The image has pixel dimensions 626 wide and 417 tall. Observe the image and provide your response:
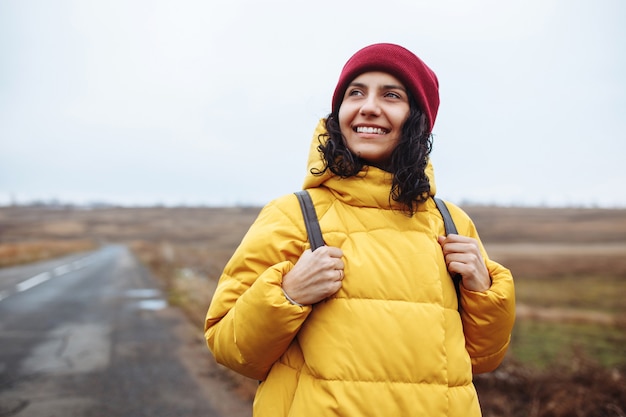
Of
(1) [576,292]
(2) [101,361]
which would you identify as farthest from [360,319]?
(1) [576,292]

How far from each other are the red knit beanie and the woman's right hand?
65cm

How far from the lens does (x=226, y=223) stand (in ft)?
284

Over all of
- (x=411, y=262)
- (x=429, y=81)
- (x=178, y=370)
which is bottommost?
(x=178, y=370)

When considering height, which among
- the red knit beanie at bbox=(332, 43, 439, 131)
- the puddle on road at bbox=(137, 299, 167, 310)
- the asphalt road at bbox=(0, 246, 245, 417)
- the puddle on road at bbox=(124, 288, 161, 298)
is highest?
the red knit beanie at bbox=(332, 43, 439, 131)

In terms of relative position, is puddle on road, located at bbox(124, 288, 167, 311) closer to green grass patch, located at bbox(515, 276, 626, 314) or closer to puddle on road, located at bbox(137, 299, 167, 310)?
puddle on road, located at bbox(137, 299, 167, 310)

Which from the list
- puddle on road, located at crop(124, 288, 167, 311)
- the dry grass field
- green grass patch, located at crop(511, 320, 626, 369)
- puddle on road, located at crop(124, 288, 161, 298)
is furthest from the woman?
puddle on road, located at crop(124, 288, 161, 298)

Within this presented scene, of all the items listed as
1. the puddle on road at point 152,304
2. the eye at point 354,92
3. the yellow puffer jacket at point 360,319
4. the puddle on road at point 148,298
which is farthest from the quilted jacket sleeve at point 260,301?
A: the puddle on road at point 152,304

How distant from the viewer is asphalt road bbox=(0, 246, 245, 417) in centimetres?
417

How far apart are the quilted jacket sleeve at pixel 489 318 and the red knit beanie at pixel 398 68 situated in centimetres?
63

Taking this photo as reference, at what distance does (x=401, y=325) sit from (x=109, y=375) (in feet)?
15.4

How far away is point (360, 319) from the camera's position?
136 cm

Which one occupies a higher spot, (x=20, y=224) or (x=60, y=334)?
(x=60, y=334)

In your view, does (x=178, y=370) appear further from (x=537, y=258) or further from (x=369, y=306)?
(x=537, y=258)

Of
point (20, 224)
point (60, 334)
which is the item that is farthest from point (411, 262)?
point (20, 224)
